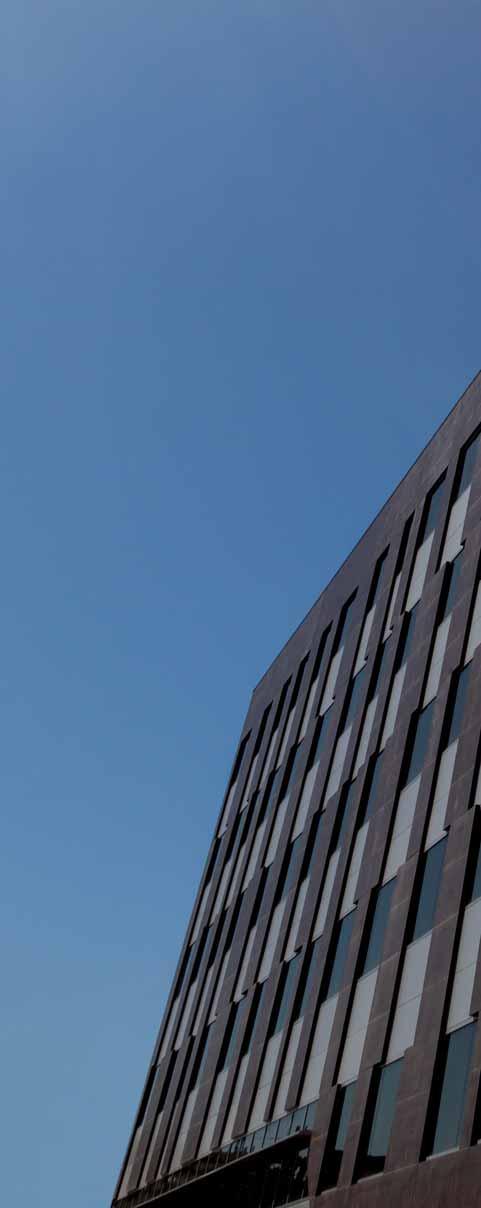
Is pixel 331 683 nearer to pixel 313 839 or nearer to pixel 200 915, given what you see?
pixel 313 839

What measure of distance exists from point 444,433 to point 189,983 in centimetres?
2504

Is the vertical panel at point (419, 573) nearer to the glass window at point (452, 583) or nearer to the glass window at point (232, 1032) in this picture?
the glass window at point (452, 583)

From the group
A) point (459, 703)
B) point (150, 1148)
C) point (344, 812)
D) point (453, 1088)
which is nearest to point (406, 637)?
A: point (344, 812)

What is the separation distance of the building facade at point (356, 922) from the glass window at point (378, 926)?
93 millimetres

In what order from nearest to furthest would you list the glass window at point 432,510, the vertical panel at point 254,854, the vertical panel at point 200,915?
the glass window at point 432,510, the vertical panel at point 254,854, the vertical panel at point 200,915

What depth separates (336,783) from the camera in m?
35.8

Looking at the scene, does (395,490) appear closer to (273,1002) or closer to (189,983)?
(273,1002)

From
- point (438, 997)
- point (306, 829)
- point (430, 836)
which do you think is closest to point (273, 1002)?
point (306, 829)

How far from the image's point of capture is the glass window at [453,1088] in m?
20.1

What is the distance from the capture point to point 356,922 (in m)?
28.9

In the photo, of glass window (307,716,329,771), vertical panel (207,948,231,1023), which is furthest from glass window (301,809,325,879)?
vertical panel (207,948,231,1023)

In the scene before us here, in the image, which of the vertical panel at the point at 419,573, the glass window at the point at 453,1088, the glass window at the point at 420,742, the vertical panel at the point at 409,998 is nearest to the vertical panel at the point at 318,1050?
the vertical panel at the point at 409,998

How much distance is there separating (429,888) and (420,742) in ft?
16.0

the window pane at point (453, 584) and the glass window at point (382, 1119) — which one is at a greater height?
the window pane at point (453, 584)
